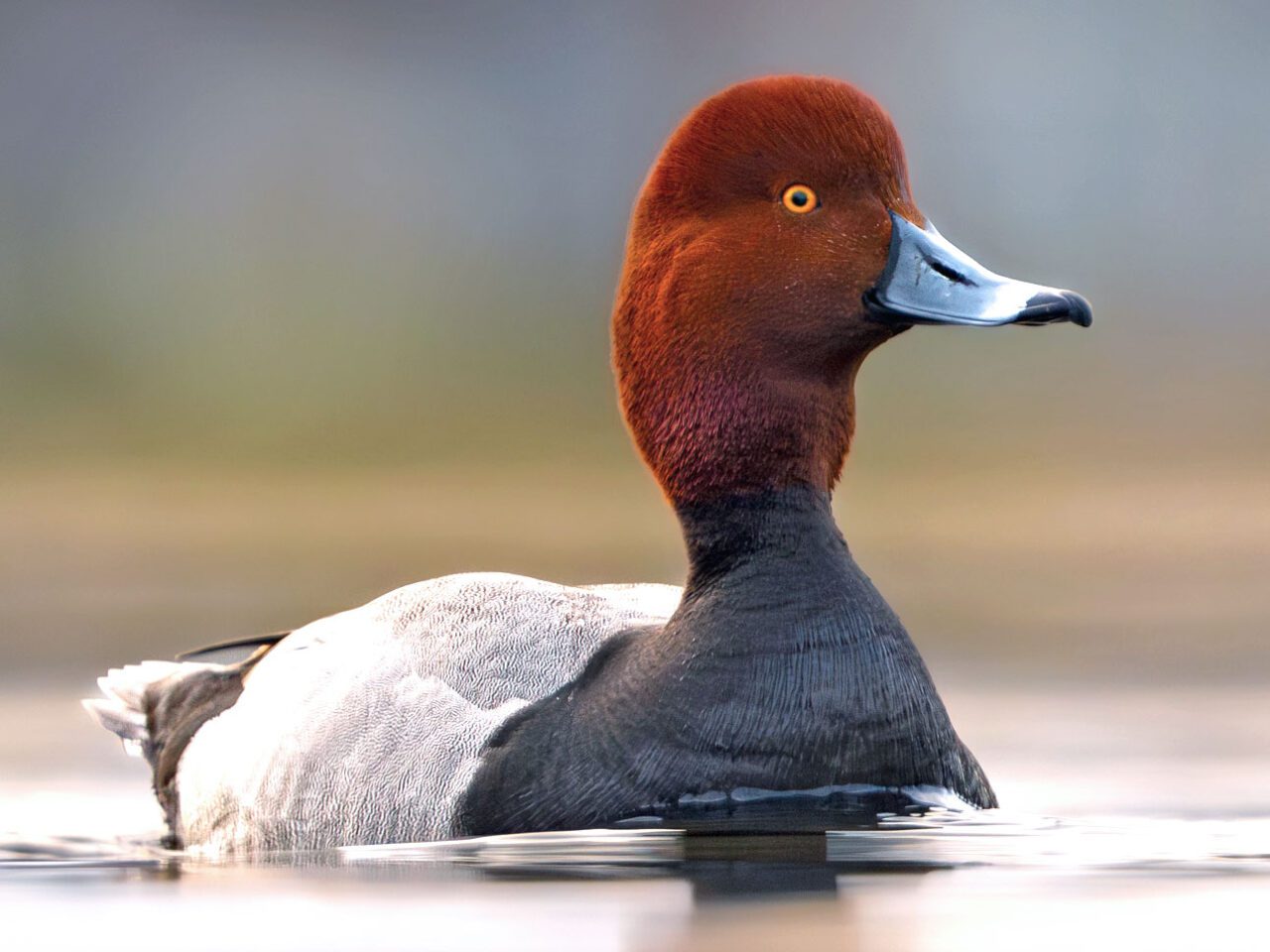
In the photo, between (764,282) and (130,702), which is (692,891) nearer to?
(764,282)

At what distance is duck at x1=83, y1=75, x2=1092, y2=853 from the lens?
596cm

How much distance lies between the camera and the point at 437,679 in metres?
6.37

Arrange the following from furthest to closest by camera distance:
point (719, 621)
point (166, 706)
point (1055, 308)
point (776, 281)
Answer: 1. point (166, 706)
2. point (776, 281)
3. point (719, 621)
4. point (1055, 308)

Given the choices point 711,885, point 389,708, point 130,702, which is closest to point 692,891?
point 711,885

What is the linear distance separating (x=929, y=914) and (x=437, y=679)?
163 centimetres

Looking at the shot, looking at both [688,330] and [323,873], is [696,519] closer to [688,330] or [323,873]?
[688,330]

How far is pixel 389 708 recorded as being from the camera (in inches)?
251

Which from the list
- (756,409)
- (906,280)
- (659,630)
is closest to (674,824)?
(659,630)

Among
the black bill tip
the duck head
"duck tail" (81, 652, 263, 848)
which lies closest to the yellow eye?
the duck head

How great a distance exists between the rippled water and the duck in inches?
6.5

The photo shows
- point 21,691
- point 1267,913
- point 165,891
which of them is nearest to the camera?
point 1267,913

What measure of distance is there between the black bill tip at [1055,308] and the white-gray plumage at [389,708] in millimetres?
1271

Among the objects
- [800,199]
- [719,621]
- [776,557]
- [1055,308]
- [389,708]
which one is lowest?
[389,708]

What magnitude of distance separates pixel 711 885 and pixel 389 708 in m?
1.26
